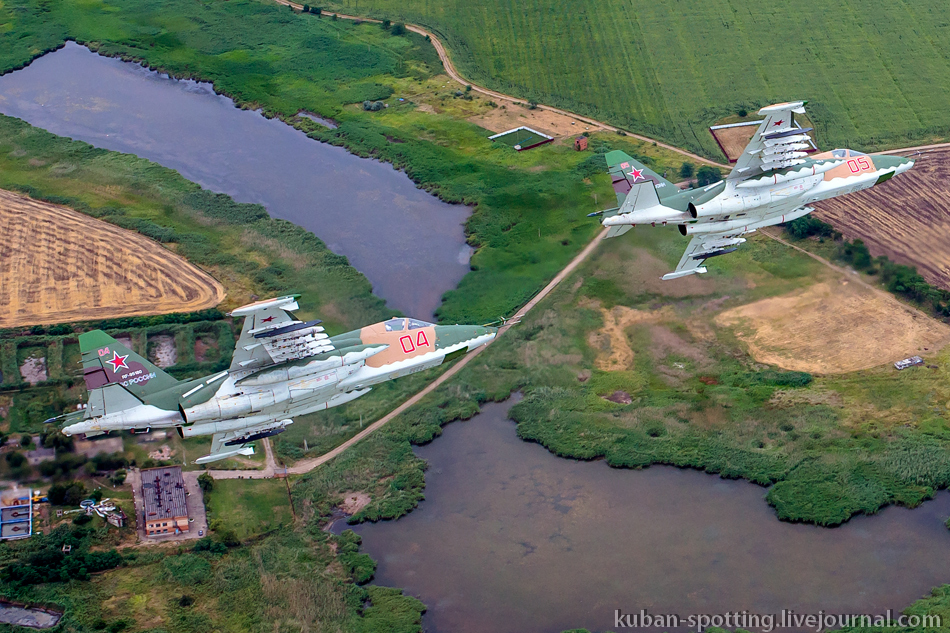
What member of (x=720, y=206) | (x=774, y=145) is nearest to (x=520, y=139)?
(x=720, y=206)

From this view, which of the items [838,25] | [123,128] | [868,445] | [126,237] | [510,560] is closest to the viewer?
[510,560]

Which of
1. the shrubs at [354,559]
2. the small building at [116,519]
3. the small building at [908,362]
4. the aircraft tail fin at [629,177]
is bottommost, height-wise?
the shrubs at [354,559]

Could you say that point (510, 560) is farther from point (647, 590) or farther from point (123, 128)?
point (123, 128)

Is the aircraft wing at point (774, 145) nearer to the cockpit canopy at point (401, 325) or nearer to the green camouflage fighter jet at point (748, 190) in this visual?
the green camouflage fighter jet at point (748, 190)

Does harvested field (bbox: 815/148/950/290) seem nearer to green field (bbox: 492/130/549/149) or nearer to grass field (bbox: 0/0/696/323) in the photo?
grass field (bbox: 0/0/696/323)

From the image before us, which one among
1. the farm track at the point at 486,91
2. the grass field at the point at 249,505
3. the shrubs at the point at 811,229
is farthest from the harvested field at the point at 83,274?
the shrubs at the point at 811,229

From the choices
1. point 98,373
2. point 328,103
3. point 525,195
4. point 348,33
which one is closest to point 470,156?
point 525,195

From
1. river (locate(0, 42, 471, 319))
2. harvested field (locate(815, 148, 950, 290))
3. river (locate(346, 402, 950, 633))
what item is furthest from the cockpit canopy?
harvested field (locate(815, 148, 950, 290))
